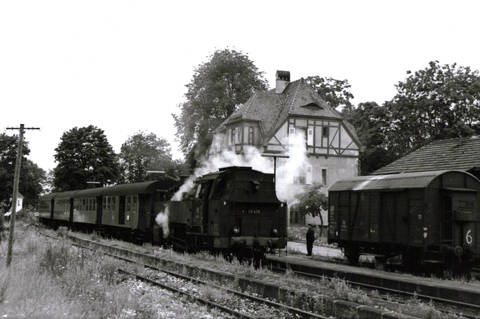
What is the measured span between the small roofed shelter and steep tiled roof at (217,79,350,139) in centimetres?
1876

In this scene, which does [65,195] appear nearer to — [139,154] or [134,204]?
[134,204]

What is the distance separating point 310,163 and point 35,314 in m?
36.9

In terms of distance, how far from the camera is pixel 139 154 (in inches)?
3492

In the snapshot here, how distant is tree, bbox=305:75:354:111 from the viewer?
58.4m

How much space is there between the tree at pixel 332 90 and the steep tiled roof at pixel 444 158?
3244cm

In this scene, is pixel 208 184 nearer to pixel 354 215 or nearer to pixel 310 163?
pixel 354 215

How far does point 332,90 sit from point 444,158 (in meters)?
36.7

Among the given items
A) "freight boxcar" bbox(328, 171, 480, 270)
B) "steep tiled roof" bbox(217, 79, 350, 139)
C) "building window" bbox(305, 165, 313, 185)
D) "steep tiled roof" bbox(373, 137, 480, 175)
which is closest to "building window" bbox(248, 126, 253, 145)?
"steep tiled roof" bbox(217, 79, 350, 139)

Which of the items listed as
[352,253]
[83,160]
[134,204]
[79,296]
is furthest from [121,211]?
[83,160]

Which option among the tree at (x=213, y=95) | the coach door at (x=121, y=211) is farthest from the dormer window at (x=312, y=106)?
the coach door at (x=121, y=211)

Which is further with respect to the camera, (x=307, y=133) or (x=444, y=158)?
(x=307, y=133)

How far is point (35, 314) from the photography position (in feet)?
25.9

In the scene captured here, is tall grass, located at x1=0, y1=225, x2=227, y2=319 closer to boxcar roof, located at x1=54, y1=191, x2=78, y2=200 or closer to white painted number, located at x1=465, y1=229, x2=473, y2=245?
white painted number, located at x1=465, y1=229, x2=473, y2=245

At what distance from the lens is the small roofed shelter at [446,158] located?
20.9 meters
